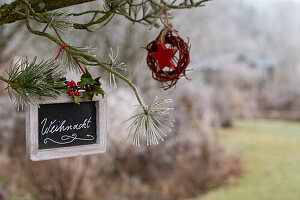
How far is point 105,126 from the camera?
1028 millimetres

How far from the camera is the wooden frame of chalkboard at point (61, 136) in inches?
36.6

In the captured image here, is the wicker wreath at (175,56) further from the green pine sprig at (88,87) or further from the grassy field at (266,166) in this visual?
the grassy field at (266,166)

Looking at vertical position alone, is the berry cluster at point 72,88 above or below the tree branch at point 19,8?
below

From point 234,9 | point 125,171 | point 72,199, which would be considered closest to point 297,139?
point 125,171

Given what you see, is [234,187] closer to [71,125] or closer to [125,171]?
[125,171]

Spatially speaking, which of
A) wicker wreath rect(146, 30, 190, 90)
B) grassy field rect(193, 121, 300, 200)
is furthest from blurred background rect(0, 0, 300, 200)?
wicker wreath rect(146, 30, 190, 90)

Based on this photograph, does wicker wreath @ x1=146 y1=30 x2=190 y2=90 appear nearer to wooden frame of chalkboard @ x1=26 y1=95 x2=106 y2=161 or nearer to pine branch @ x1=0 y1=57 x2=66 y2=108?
wooden frame of chalkboard @ x1=26 y1=95 x2=106 y2=161

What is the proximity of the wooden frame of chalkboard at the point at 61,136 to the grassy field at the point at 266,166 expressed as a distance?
407cm

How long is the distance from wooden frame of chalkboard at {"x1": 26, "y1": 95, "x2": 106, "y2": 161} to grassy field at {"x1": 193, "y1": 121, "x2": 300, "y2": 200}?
4.07m

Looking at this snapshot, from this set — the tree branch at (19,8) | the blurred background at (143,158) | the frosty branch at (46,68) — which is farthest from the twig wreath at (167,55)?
the blurred background at (143,158)

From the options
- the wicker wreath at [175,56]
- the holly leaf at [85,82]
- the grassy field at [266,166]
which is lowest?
the grassy field at [266,166]

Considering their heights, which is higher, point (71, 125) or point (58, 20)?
point (58, 20)

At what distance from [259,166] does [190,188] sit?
2.04 m

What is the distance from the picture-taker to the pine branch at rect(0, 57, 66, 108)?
32.2 inches
